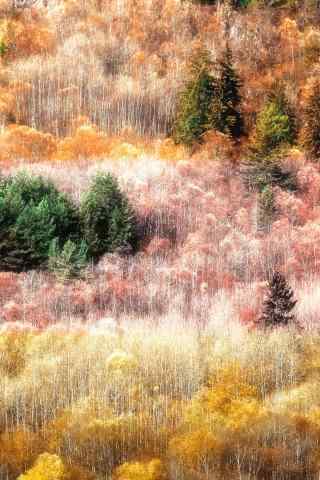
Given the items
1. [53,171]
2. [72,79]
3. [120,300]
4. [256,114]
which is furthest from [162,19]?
[120,300]

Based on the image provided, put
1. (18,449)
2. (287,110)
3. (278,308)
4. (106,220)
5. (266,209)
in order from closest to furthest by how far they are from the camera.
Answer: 1. (18,449)
2. (278,308)
3. (106,220)
4. (266,209)
5. (287,110)

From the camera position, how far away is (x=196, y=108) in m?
37.9

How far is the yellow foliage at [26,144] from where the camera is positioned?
37750mm

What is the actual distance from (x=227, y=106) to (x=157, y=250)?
529 inches

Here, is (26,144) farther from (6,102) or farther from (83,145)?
(6,102)

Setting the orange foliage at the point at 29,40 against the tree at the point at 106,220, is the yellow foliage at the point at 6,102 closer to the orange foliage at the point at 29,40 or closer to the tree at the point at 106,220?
the orange foliage at the point at 29,40

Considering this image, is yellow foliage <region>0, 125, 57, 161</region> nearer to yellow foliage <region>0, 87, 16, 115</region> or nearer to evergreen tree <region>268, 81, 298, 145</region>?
yellow foliage <region>0, 87, 16, 115</region>

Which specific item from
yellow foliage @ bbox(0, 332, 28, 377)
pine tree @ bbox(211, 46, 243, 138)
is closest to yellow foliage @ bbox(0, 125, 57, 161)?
pine tree @ bbox(211, 46, 243, 138)

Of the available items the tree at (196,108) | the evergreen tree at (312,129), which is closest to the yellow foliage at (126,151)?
the tree at (196,108)

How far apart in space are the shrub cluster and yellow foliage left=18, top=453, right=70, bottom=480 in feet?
28.6

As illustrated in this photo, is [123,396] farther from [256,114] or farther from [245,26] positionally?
[245,26]

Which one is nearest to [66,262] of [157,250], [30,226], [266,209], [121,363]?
[30,226]

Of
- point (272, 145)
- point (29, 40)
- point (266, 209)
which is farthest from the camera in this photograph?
point (29, 40)

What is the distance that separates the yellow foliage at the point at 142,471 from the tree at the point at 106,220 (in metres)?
11.7
